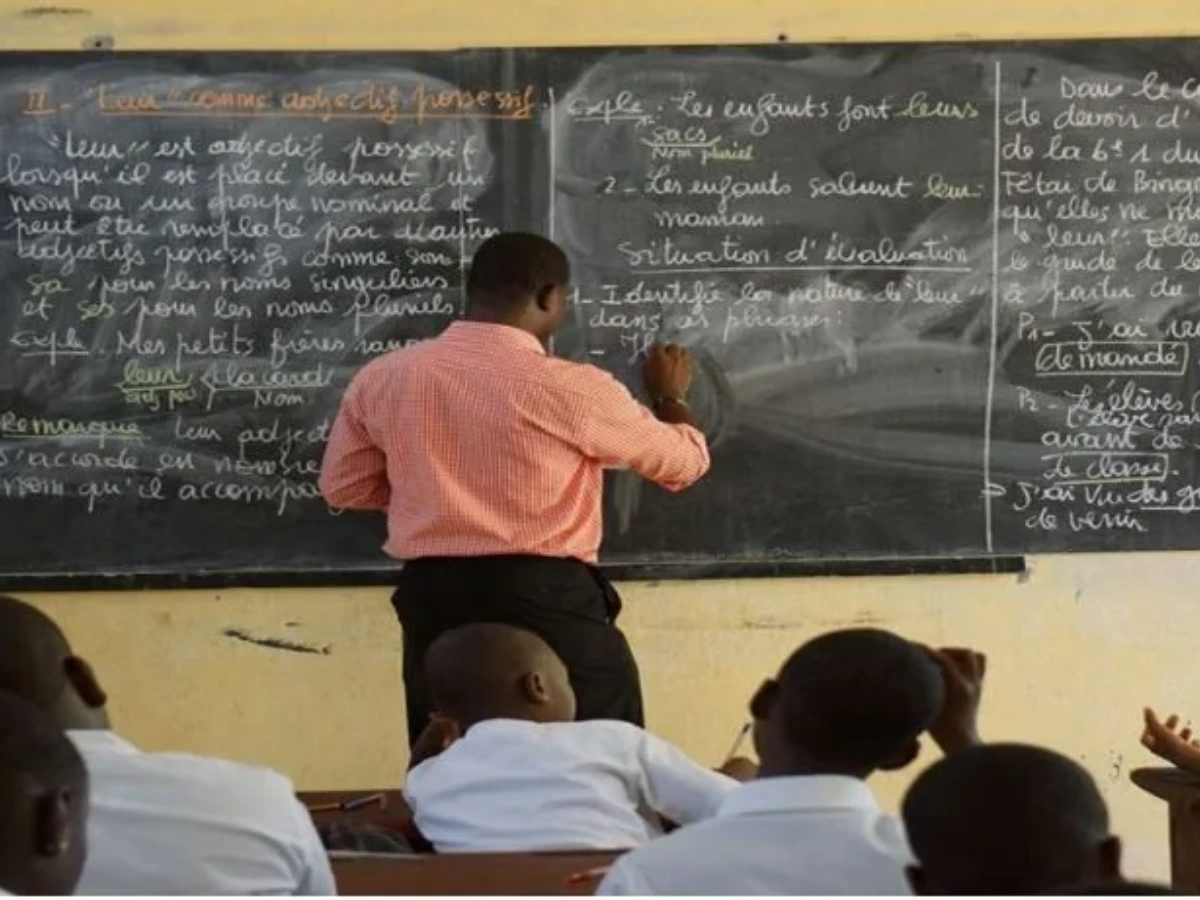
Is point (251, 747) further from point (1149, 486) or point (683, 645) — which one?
point (1149, 486)

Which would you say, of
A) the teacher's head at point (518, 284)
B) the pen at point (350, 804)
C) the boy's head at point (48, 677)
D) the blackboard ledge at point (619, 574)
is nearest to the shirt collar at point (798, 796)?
the boy's head at point (48, 677)

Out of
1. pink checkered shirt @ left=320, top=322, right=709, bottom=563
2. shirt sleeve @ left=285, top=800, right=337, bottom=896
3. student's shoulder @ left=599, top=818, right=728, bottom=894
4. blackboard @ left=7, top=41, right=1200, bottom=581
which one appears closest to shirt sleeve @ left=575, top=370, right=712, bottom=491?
pink checkered shirt @ left=320, top=322, right=709, bottom=563

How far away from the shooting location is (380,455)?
410 cm

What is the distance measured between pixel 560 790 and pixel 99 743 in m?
0.72

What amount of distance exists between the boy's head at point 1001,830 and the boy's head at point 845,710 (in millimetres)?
418

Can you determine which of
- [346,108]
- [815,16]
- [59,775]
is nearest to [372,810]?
[59,775]

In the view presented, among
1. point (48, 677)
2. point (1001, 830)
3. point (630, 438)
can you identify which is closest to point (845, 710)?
point (1001, 830)

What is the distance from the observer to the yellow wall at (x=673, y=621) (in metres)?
4.65

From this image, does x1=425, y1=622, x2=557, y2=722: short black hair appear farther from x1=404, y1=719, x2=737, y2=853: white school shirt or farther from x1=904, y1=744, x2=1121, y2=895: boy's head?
x1=904, y1=744, x2=1121, y2=895: boy's head

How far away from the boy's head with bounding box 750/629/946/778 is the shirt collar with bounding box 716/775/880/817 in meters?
0.07

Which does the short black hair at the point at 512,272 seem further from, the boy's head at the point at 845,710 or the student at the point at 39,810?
the student at the point at 39,810

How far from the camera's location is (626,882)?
90.3 inches

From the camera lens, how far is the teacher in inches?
155

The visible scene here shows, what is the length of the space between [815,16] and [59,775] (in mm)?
3205
